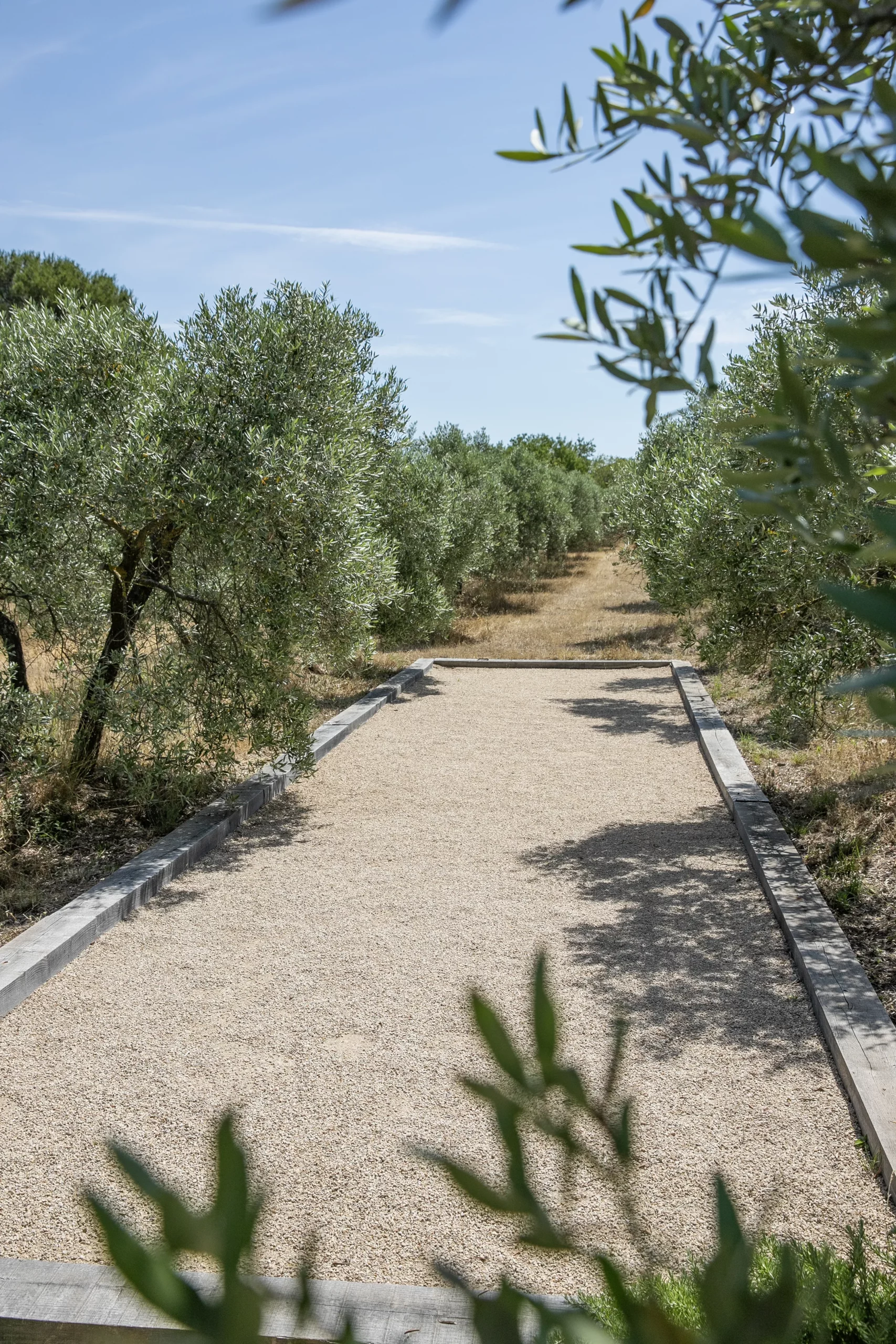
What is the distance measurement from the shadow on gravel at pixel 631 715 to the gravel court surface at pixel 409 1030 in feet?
9.25

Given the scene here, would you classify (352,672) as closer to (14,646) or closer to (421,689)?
(421,689)

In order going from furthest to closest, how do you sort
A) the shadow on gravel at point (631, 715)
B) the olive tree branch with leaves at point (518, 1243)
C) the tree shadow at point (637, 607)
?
the tree shadow at point (637, 607)
the shadow on gravel at point (631, 715)
the olive tree branch with leaves at point (518, 1243)

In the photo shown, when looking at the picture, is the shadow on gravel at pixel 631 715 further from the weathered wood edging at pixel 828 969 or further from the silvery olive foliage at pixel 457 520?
the silvery olive foliage at pixel 457 520

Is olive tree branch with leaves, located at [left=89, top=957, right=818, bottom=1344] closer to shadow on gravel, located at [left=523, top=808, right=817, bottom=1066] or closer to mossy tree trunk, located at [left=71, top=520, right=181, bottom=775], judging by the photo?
shadow on gravel, located at [left=523, top=808, right=817, bottom=1066]

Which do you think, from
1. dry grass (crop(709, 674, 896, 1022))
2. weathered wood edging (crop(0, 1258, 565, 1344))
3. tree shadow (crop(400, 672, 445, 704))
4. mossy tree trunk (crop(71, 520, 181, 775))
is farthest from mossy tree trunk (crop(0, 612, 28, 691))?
tree shadow (crop(400, 672, 445, 704))

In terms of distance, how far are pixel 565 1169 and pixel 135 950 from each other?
5.02 metres

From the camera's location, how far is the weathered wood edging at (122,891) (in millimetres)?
4766

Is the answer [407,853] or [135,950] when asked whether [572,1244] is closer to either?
[135,950]

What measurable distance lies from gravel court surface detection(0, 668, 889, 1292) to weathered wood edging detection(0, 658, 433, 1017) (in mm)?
92

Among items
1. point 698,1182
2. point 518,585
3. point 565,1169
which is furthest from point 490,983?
point 518,585

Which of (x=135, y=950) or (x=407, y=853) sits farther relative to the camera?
(x=407, y=853)

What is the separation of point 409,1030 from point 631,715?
7883mm

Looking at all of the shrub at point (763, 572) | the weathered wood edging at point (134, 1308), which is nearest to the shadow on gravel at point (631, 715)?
the shrub at point (763, 572)

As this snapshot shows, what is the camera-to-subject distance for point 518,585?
2911cm
